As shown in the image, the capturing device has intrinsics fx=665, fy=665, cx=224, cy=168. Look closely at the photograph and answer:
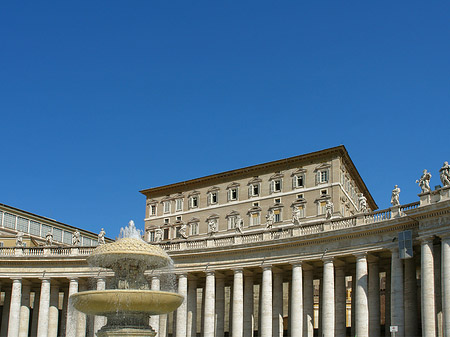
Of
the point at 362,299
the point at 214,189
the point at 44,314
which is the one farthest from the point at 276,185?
the point at 362,299

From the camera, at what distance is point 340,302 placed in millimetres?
54156

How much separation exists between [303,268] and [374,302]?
8.06m

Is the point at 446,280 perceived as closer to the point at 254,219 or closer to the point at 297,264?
the point at 297,264

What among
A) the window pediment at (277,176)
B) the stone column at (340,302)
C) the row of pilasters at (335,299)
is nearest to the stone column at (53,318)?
the row of pilasters at (335,299)

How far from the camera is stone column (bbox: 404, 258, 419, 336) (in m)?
47.7

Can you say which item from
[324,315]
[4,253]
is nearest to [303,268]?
[324,315]

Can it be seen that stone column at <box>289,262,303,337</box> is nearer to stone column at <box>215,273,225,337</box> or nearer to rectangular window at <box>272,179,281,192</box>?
stone column at <box>215,273,225,337</box>

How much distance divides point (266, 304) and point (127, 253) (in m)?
21.2

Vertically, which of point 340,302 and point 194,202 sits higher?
point 194,202

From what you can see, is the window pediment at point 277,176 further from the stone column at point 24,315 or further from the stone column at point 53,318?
the stone column at point 24,315

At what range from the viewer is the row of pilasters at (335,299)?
44.5 m

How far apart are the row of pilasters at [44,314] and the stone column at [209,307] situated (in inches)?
368

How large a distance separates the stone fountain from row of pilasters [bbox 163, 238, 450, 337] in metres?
17.3

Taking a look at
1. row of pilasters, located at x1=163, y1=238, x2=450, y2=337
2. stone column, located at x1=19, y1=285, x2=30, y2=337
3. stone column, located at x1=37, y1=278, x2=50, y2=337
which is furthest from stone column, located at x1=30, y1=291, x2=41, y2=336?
row of pilasters, located at x1=163, y1=238, x2=450, y2=337
